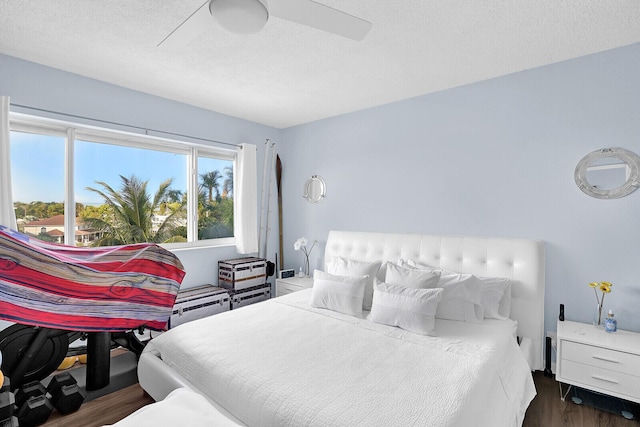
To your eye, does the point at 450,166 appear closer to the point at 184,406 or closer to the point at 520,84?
the point at 520,84

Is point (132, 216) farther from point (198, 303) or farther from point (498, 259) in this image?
point (498, 259)

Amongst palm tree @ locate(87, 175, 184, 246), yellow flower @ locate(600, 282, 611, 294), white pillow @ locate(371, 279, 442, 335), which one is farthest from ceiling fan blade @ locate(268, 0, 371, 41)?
palm tree @ locate(87, 175, 184, 246)

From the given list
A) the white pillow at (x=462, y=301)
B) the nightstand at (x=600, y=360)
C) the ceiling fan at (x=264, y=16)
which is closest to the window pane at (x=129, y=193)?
the ceiling fan at (x=264, y=16)

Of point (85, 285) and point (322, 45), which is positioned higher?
point (322, 45)

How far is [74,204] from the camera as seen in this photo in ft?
9.51

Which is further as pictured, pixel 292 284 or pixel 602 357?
pixel 292 284

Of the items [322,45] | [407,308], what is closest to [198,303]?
[407,308]

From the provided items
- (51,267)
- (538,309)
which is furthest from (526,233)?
(51,267)

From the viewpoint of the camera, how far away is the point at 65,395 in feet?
6.49

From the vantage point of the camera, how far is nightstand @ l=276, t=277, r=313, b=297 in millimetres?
3690

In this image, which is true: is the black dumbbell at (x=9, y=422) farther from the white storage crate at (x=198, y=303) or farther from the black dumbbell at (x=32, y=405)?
the white storage crate at (x=198, y=303)

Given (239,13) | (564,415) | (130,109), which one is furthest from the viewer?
(130,109)

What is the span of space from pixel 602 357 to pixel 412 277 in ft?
4.13

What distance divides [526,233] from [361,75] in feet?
6.29
